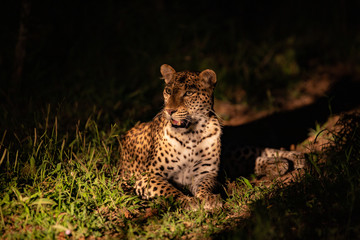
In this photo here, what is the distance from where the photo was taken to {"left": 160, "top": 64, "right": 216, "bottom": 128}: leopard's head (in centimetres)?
497

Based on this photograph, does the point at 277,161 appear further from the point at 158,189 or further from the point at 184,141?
the point at 158,189

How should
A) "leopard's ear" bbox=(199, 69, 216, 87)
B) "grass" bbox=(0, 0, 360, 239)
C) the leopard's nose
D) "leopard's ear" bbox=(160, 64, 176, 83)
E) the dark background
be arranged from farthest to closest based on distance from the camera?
1. the dark background
2. "leopard's ear" bbox=(160, 64, 176, 83)
3. "leopard's ear" bbox=(199, 69, 216, 87)
4. the leopard's nose
5. "grass" bbox=(0, 0, 360, 239)

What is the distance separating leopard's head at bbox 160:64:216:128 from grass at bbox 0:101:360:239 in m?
0.98

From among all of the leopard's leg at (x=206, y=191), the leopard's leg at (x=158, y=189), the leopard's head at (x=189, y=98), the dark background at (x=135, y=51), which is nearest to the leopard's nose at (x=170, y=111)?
the leopard's head at (x=189, y=98)

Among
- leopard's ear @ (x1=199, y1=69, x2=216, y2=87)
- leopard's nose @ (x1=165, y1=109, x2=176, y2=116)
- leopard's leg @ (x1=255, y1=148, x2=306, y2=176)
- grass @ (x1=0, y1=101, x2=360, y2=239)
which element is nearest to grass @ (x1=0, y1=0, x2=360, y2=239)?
grass @ (x1=0, y1=101, x2=360, y2=239)

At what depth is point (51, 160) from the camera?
485cm

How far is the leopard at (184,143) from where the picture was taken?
4992 millimetres

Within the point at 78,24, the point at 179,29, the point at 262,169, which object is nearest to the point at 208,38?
the point at 179,29

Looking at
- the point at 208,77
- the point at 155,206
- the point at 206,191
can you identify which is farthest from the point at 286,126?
the point at 155,206

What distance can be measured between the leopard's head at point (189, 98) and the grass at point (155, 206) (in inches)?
38.5

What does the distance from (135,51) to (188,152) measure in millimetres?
4665

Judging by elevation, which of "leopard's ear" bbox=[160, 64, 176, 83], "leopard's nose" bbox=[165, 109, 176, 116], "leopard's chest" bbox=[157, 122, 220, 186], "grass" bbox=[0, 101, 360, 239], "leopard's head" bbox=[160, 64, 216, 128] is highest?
"leopard's ear" bbox=[160, 64, 176, 83]

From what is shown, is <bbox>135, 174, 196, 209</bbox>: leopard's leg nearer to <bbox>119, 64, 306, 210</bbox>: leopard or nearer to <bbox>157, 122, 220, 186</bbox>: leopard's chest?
<bbox>119, 64, 306, 210</bbox>: leopard

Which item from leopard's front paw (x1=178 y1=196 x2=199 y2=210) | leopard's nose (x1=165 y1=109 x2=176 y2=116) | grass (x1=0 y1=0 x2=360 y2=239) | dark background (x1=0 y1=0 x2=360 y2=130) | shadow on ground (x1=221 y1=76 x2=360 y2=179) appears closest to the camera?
grass (x1=0 y1=0 x2=360 y2=239)
